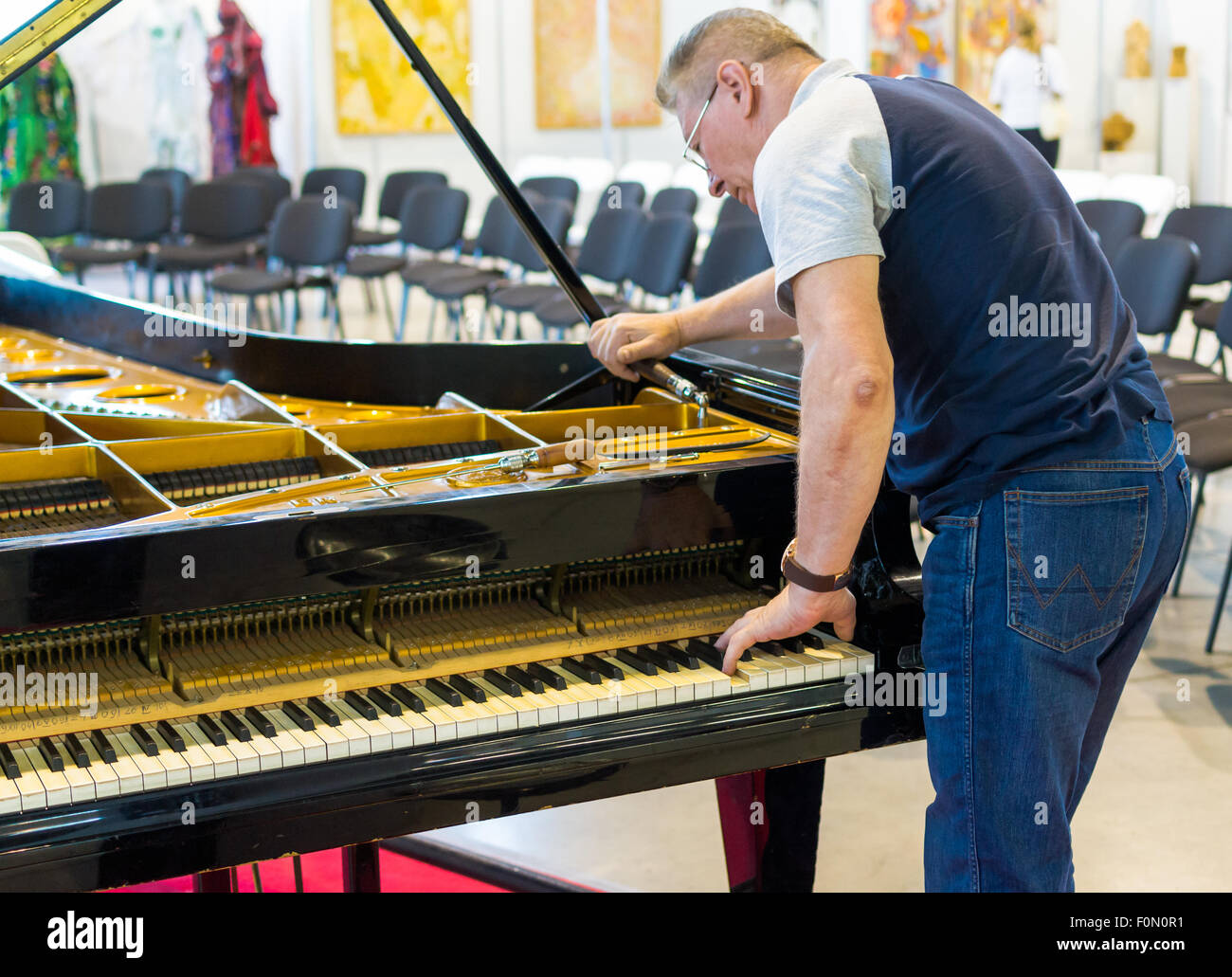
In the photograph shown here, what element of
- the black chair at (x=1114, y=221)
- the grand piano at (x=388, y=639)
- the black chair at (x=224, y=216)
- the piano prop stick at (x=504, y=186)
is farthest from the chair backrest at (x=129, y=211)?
the grand piano at (x=388, y=639)

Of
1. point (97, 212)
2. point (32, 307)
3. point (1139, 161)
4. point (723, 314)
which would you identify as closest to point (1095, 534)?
point (723, 314)

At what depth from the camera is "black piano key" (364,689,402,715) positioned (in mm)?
1709

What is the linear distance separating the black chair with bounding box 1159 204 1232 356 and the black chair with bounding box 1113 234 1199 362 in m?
0.78

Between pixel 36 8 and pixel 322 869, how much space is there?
73.6 inches

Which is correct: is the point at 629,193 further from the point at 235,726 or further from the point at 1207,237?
the point at 235,726

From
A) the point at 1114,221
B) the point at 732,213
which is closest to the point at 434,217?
the point at 732,213

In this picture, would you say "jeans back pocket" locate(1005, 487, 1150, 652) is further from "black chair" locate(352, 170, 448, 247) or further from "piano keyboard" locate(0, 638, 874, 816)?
"black chair" locate(352, 170, 448, 247)

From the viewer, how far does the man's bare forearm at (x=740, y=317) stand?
7.50ft

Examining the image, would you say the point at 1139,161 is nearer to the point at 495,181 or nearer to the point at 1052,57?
the point at 1052,57

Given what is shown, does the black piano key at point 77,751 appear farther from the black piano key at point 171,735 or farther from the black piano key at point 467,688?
the black piano key at point 467,688

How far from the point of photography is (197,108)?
39.8 feet

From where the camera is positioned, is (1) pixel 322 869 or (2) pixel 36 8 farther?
(1) pixel 322 869

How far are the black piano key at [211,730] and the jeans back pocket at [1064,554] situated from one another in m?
0.96

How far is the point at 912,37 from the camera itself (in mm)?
10906
